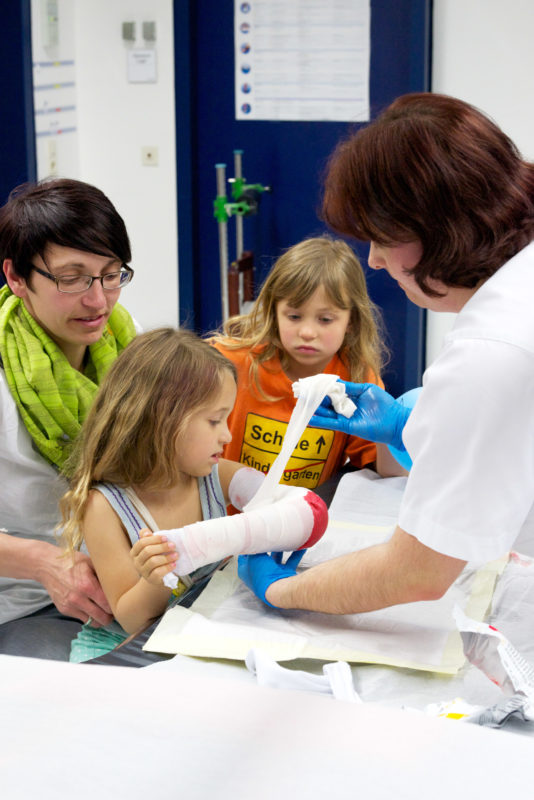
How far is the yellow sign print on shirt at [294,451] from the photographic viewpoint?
1.83 metres

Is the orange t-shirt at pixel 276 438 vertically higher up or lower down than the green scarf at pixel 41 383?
lower down

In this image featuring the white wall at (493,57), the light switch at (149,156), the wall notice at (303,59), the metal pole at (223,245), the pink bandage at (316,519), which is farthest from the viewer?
the light switch at (149,156)

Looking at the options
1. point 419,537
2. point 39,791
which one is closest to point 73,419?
point 419,537

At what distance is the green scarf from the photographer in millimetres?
1512

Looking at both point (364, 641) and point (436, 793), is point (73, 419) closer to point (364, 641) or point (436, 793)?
point (364, 641)

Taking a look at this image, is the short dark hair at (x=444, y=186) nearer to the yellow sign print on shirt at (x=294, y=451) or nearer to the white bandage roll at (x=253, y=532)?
the white bandage roll at (x=253, y=532)

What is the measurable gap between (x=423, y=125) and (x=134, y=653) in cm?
73

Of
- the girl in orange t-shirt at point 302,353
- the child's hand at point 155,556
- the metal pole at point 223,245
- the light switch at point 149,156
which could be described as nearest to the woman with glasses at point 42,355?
the child's hand at point 155,556

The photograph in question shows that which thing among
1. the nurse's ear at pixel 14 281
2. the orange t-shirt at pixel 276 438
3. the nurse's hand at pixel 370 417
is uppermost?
the nurse's ear at pixel 14 281

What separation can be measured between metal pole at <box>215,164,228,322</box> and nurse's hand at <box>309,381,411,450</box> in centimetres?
209

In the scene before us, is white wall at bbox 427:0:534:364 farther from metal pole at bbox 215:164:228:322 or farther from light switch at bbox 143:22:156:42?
light switch at bbox 143:22:156:42

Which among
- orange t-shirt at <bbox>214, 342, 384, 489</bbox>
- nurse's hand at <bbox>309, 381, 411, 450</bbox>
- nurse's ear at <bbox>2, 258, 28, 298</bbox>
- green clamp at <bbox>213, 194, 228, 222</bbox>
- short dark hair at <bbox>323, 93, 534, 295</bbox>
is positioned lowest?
orange t-shirt at <bbox>214, 342, 384, 489</bbox>

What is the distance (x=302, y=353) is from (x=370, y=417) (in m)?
0.33

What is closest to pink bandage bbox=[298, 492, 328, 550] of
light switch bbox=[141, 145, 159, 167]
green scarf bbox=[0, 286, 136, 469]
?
green scarf bbox=[0, 286, 136, 469]
